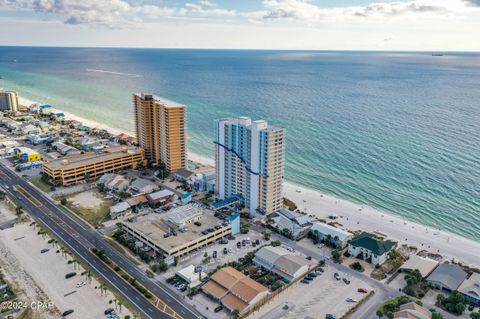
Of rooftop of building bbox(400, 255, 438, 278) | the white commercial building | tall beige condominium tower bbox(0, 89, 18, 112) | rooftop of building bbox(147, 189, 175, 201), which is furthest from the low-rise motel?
tall beige condominium tower bbox(0, 89, 18, 112)

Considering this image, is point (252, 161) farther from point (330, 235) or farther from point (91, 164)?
point (91, 164)

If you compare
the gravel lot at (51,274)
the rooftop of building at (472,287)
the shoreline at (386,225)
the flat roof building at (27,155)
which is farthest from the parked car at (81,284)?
the flat roof building at (27,155)

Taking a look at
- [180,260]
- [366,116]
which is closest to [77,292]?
[180,260]

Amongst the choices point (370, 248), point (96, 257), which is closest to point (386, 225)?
point (370, 248)

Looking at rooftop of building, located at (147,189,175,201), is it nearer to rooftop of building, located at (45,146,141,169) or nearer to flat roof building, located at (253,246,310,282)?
rooftop of building, located at (45,146,141,169)

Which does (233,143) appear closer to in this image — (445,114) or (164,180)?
(164,180)

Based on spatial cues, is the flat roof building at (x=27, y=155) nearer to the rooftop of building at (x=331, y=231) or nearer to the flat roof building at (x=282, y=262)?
the flat roof building at (x=282, y=262)
